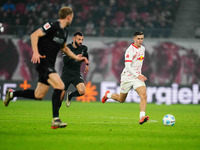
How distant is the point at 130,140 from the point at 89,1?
22.8 m

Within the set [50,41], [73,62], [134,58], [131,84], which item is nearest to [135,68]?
[134,58]

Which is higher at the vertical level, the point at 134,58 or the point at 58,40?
the point at 58,40

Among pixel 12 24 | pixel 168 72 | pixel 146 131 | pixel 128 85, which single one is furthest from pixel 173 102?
pixel 146 131

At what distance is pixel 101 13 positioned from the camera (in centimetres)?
2770

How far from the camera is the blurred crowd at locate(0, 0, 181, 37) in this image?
27.0m

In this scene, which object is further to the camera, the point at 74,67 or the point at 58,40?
the point at 74,67

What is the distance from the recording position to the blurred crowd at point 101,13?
88.7 feet

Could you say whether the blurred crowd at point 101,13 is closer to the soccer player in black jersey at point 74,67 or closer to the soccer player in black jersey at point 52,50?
the soccer player in black jersey at point 74,67

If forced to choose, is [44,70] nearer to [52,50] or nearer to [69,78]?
[52,50]

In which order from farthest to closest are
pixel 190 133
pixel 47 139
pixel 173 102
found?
pixel 173 102
pixel 190 133
pixel 47 139

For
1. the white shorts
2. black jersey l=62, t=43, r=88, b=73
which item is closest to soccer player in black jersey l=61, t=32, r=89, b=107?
black jersey l=62, t=43, r=88, b=73

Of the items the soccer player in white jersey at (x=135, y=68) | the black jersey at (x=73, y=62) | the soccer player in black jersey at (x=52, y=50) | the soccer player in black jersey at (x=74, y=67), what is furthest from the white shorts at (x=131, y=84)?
the soccer player in black jersey at (x=52, y=50)

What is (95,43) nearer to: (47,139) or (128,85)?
(128,85)

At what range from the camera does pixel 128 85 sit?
1015cm
